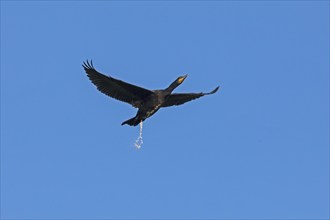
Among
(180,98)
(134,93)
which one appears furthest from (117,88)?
→ (180,98)

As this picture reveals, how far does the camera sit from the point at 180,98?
37.8 metres

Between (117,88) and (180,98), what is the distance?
10.1 feet

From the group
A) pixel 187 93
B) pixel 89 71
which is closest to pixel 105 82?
pixel 89 71

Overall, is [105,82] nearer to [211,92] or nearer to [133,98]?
[133,98]

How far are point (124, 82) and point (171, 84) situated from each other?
6.16 feet

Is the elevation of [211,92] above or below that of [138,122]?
above

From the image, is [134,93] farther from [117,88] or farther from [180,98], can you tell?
[180,98]

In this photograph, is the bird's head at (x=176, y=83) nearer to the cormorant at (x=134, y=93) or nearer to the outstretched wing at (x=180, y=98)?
the cormorant at (x=134, y=93)

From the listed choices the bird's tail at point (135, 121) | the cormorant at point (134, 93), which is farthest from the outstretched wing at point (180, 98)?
the bird's tail at point (135, 121)

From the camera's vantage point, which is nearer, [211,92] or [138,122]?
[138,122]

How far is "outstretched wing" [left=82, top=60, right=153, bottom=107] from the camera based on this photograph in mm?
35562

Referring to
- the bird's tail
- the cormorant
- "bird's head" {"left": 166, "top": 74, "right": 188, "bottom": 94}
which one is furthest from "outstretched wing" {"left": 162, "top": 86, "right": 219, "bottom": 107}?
the bird's tail

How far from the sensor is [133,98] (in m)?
36.1

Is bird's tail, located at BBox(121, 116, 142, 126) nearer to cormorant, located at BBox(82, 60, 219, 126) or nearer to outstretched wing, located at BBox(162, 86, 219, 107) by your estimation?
cormorant, located at BBox(82, 60, 219, 126)
